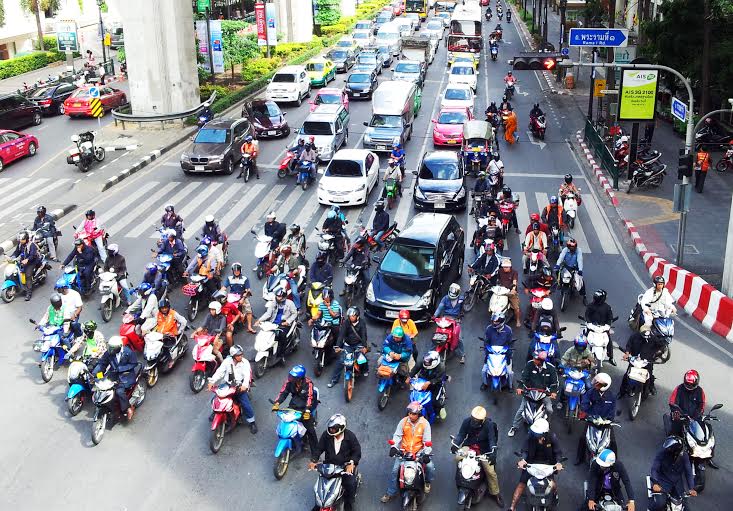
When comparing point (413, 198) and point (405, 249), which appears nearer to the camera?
point (405, 249)

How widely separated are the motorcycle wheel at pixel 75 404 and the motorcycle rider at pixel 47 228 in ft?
24.1

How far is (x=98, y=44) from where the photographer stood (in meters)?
69.8

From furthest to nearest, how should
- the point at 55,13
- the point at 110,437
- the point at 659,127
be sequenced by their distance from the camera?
the point at 55,13 → the point at 659,127 → the point at 110,437

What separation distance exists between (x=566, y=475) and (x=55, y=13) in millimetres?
67528

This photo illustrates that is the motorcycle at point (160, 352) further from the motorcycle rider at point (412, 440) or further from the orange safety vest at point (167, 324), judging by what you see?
the motorcycle rider at point (412, 440)

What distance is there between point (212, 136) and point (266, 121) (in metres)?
4.83

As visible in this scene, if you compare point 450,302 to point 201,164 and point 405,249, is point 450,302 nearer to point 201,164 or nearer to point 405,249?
point 405,249

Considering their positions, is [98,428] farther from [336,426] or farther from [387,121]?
[387,121]

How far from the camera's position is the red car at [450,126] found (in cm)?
3117

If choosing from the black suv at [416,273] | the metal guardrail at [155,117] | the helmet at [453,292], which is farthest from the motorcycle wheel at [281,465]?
the metal guardrail at [155,117]

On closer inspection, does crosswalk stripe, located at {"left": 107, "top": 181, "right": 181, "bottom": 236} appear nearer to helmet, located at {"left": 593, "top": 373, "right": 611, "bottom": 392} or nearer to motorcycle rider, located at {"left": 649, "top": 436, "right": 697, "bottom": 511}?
helmet, located at {"left": 593, "top": 373, "right": 611, "bottom": 392}

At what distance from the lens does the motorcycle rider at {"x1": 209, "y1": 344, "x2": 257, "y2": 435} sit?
12008mm

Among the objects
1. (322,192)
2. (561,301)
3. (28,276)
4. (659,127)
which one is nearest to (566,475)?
(561,301)

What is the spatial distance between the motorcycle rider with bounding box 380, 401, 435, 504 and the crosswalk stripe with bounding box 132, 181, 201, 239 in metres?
13.2
